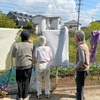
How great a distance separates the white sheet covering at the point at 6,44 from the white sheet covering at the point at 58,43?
73 cm

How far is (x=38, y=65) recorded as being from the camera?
3961mm

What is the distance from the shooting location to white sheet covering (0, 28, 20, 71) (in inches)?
160

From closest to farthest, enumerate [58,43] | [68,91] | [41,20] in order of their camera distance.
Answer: [58,43] < [68,91] < [41,20]

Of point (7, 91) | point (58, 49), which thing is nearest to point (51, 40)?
point (58, 49)

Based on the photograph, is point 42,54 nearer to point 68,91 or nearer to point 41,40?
point 41,40

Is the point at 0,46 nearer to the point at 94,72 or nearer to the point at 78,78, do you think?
the point at 78,78

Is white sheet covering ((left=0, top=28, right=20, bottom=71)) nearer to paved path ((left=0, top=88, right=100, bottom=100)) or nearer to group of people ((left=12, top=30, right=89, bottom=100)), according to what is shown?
group of people ((left=12, top=30, right=89, bottom=100))

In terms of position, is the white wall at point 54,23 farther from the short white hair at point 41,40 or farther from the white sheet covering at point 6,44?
the short white hair at point 41,40

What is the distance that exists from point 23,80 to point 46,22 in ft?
182

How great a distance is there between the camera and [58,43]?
4258 mm

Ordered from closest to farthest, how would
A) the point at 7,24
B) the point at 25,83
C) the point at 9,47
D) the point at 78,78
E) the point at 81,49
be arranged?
the point at 81,49
the point at 78,78
the point at 25,83
the point at 9,47
the point at 7,24

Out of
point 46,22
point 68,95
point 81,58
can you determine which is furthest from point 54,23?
point 81,58

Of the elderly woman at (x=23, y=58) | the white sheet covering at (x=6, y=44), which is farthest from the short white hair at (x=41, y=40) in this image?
the white sheet covering at (x=6, y=44)

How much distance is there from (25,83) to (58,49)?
1116 mm
